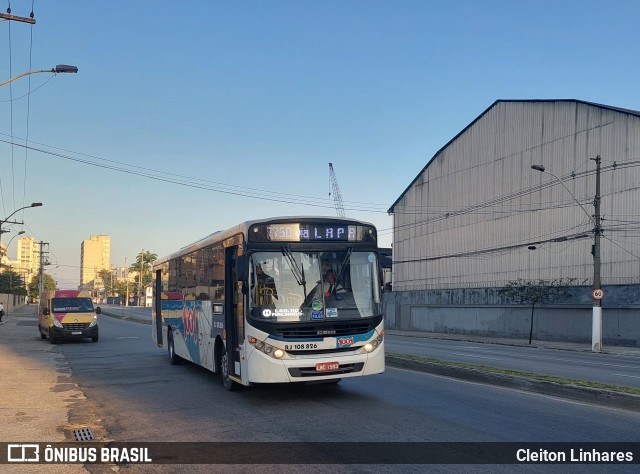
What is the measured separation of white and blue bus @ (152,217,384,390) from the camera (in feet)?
35.7

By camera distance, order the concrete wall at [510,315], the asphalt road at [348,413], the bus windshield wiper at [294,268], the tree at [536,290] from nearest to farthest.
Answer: the asphalt road at [348,413] → the bus windshield wiper at [294,268] → the concrete wall at [510,315] → the tree at [536,290]

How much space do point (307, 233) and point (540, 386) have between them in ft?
18.2

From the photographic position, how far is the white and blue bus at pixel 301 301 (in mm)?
10875

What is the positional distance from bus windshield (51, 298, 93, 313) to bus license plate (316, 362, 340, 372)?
20.5m

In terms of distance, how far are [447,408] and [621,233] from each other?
3273 cm

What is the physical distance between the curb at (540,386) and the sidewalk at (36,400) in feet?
26.7

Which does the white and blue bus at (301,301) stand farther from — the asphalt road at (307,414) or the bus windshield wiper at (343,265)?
the asphalt road at (307,414)

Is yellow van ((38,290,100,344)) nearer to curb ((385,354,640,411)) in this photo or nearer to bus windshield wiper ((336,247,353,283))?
curb ((385,354,640,411))

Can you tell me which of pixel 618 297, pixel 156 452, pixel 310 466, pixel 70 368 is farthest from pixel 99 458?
pixel 618 297

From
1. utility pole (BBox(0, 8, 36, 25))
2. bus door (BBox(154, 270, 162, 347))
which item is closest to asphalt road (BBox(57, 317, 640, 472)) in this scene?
bus door (BBox(154, 270, 162, 347))

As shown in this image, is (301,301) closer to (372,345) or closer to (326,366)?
(326,366)

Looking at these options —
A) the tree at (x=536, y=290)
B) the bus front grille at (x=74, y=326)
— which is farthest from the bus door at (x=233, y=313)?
the tree at (x=536, y=290)

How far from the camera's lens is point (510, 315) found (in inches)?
1822

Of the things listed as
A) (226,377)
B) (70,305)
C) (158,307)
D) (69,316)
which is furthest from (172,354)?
(70,305)
